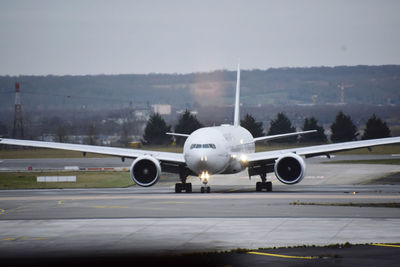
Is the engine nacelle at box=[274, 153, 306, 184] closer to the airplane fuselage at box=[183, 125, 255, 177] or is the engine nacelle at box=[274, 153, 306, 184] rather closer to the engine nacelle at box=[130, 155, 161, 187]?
the airplane fuselage at box=[183, 125, 255, 177]

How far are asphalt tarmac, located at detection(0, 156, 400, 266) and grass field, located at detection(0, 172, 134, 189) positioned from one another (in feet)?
35.6

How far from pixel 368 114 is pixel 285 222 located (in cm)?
10781

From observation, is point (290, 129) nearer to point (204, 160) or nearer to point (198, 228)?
point (204, 160)

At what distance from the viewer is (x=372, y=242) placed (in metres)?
22.6

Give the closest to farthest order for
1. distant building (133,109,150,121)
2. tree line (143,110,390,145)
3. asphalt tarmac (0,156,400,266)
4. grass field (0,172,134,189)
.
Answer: asphalt tarmac (0,156,400,266), grass field (0,172,134,189), tree line (143,110,390,145), distant building (133,109,150,121)

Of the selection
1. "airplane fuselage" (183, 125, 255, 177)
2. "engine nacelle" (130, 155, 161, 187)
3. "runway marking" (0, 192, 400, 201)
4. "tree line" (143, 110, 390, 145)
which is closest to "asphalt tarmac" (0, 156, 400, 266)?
"runway marking" (0, 192, 400, 201)

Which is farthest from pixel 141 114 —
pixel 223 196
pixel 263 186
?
pixel 223 196

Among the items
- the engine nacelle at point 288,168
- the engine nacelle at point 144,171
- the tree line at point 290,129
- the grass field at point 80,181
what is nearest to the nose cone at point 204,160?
the engine nacelle at point 144,171

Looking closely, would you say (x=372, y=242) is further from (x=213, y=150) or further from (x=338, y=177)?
(x=338, y=177)

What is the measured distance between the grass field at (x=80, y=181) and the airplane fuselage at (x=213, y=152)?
451 inches

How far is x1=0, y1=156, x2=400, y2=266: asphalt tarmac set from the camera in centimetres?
2033

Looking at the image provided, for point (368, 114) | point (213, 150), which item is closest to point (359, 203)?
point (213, 150)

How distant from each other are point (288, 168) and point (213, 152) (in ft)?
16.3

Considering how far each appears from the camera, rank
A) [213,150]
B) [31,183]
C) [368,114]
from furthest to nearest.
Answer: [368,114] < [31,183] < [213,150]
